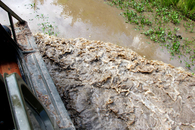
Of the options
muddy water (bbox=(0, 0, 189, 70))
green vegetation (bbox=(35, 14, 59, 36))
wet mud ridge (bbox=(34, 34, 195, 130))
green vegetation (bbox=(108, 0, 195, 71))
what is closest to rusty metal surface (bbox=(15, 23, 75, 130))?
wet mud ridge (bbox=(34, 34, 195, 130))

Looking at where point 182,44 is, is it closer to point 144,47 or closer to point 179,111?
point 144,47

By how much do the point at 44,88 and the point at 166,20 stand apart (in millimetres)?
7174

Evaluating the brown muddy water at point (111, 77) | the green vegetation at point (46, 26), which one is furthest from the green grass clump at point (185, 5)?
the green vegetation at point (46, 26)

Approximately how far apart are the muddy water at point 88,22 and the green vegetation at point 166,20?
1.31ft

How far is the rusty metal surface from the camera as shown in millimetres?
2204

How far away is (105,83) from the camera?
13.3 ft

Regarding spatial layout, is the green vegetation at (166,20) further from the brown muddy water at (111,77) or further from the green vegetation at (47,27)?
the green vegetation at (47,27)

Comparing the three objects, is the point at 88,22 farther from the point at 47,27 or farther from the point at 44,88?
the point at 44,88

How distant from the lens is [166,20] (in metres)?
7.15

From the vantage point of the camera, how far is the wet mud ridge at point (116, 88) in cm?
339

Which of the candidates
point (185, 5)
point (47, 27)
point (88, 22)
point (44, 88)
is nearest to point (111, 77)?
point (44, 88)

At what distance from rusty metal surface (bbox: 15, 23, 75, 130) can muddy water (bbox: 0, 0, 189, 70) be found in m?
3.13

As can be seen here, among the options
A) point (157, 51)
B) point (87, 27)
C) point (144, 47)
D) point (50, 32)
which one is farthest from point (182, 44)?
point (50, 32)

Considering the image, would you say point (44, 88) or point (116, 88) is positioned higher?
point (44, 88)
